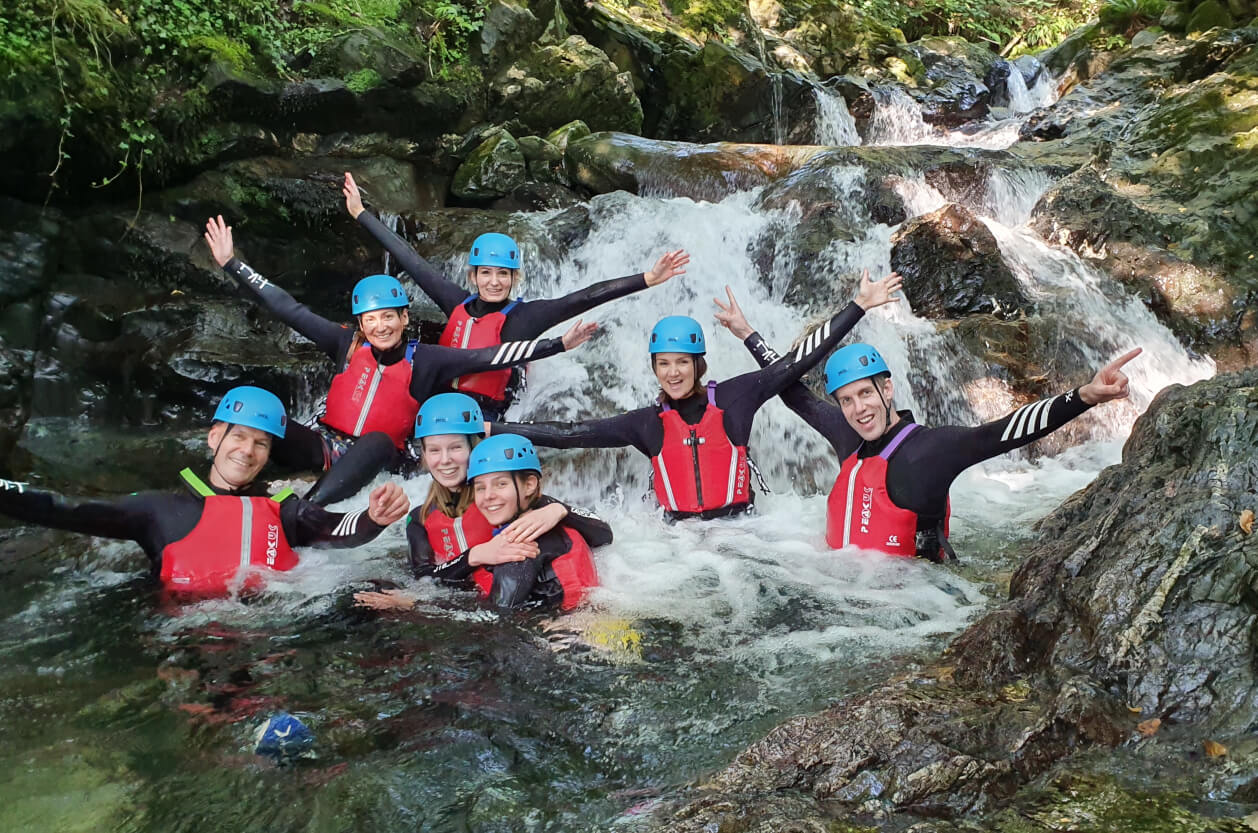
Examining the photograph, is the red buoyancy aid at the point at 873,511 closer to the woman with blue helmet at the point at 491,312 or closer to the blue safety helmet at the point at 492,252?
the woman with blue helmet at the point at 491,312

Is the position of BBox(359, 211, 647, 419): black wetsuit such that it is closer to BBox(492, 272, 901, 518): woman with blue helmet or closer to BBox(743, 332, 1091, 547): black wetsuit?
BBox(492, 272, 901, 518): woman with blue helmet

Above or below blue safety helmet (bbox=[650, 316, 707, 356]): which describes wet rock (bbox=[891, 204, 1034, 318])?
above

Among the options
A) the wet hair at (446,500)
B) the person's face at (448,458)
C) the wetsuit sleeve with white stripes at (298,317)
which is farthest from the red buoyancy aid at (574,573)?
A: the wetsuit sleeve with white stripes at (298,317)

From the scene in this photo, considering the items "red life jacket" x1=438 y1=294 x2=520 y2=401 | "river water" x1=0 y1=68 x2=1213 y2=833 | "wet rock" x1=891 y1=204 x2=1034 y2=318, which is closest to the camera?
"river water" x1=0 y1=68 x2=1213 y2=833

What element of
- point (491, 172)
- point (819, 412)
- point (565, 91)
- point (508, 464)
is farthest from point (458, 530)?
point (565, 91)

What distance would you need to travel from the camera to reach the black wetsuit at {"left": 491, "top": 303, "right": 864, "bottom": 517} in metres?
5.41

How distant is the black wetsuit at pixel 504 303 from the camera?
639 cm

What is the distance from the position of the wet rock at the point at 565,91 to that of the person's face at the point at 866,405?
27.4ft

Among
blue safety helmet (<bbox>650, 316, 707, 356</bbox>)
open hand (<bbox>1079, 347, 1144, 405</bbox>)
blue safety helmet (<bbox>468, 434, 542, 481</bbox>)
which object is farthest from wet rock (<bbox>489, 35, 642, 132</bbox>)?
open hand (<bbox>1079, 347, 1144, 405</bbox>)

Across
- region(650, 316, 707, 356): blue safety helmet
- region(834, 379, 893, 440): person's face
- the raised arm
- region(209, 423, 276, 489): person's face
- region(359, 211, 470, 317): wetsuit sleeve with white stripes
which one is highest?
region(359, 211, 470, 317): wetsuit sleeve with white stripes

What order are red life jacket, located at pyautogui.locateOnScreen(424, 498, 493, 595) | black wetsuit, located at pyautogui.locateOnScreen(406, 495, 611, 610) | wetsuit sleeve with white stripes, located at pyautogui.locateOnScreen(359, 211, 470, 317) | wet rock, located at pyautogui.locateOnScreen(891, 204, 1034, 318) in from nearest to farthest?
black wetsuit, located at pyautogui.locateOnScreen(406, 495, 611, 610) → red life jacket, located at pyautogui.locateOnScreen(424, 498, 493, 595) → wetsuit sleeve with white stripes, located at pyautogui.locateOnScreen(359, 211, 470, 317) → wet rock, located at pyautogui.locateOnScreen(891, 204, 1034, 318)

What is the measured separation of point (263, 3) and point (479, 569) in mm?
8027

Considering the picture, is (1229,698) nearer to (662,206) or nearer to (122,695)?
(122,695)

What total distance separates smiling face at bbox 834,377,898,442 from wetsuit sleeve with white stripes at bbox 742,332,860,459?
8.4 inches
